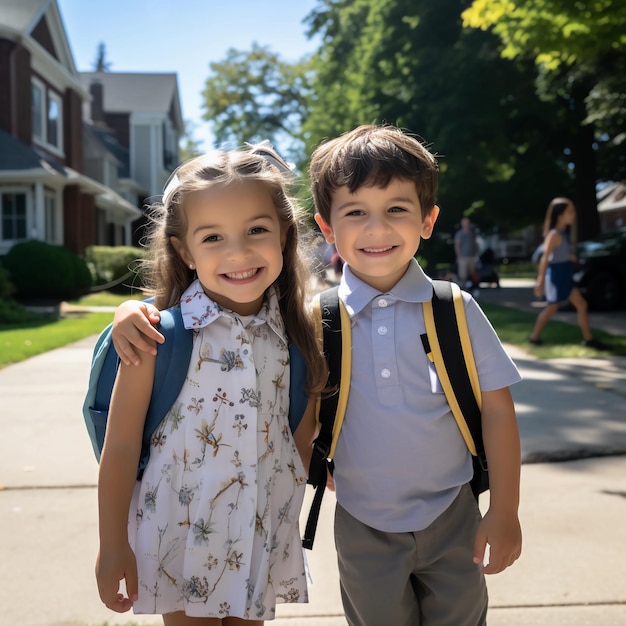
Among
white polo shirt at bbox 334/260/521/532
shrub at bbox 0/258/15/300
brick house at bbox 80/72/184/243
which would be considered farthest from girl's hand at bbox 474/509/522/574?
brick house at bbox 80/72/184/243

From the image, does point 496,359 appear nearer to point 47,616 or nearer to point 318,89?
point 47,616

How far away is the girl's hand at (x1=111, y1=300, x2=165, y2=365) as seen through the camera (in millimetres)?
1820

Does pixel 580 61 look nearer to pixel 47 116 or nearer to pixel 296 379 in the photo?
pixel 296 379

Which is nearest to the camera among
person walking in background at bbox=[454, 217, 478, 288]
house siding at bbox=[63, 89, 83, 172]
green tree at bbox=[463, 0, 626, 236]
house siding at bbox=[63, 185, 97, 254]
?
green tree at bbox=[463, 0, 626, 236]

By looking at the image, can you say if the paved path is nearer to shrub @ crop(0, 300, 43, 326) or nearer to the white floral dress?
the white floral dress

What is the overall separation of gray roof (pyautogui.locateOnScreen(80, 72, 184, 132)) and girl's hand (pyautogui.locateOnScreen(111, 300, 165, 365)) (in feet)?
120

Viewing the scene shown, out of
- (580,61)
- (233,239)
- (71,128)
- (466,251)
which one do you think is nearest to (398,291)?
(233,239)

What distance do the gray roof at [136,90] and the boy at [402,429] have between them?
36.4 m

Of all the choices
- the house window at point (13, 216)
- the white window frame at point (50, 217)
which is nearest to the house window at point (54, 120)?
the white window frame at point (50, 217)

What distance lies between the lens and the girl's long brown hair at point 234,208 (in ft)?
6.47

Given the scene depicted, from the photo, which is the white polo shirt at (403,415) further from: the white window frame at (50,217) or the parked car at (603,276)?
the white window frame at (50,217)

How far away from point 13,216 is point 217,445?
20119mm

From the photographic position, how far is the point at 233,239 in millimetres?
1941

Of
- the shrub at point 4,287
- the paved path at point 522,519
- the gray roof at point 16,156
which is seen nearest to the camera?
the paved path at point 522,519
